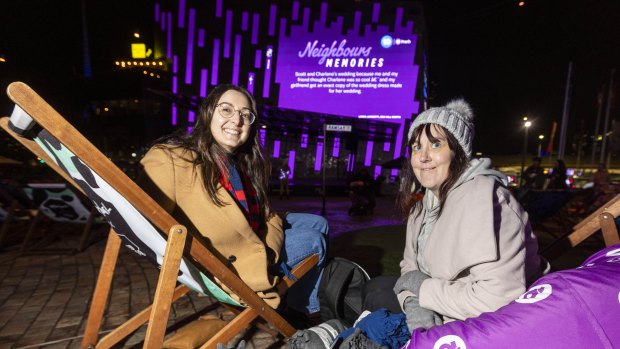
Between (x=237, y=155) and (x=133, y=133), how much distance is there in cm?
3041

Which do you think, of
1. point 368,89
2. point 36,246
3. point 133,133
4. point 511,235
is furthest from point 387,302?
point 133,133

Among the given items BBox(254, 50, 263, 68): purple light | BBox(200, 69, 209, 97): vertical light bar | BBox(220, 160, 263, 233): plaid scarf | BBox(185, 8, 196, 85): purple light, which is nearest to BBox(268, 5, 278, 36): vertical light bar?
BBox(254, 50, 263, 68): purple light

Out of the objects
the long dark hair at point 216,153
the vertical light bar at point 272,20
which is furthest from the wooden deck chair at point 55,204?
the vertical light bar at point 272,20

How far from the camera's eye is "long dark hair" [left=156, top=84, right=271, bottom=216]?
1.78m

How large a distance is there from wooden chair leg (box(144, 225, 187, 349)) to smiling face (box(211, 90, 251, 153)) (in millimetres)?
916

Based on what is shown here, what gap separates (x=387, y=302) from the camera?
73.9 inches

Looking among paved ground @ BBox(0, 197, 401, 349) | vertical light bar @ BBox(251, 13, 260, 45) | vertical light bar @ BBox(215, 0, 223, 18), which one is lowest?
paved ground @ BBox(0, 197, 401, 349)

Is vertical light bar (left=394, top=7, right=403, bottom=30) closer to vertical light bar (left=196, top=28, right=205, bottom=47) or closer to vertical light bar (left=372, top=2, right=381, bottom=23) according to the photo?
vertical light bar (left=372, top=2, right=381, bottom=23)

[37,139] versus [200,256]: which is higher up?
[37,139]

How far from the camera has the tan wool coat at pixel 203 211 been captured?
163 cm

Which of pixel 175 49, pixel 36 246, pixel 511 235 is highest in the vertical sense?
pixel 175 49

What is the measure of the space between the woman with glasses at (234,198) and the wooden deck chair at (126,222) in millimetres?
207

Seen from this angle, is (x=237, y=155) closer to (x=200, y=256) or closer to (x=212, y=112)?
(x=212, y=112)

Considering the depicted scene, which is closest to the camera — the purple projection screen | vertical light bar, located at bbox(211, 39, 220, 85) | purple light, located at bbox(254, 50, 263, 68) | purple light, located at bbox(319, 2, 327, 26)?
the purple projection screen
